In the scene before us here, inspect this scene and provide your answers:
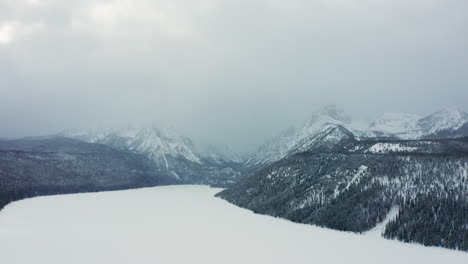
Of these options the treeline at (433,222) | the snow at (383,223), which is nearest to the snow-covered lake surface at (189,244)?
the snow at (383,223)

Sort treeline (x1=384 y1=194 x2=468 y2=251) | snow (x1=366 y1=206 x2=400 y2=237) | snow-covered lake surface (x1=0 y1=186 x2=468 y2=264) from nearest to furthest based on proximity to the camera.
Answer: snow-covered lake surface (x1=0 y1=186 x2=468 y2=264)
treeline (x1=384 y1=194 x2=468 y2=251)
snow (x1=366 y1=206 x2=400 y2=237)

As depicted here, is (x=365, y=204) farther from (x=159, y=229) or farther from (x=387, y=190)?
(x=159, y=229)

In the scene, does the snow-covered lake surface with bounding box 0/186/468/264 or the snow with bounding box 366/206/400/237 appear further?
the snow with bounding box 366/206/400/237

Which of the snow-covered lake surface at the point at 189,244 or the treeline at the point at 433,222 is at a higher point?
the treeline at the point at 433,222

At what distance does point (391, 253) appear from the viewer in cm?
12625

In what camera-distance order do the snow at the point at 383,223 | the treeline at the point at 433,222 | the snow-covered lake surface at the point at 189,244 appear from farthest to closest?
the snow at the point at 383,223 < the treeline at the point at 433,222 < the snow-covered lake surface at the point at 189,244

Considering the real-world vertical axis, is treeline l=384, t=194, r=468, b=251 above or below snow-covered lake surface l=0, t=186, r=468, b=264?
above

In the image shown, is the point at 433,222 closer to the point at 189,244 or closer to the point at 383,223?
the point at 383,223

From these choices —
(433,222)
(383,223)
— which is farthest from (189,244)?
(433,222)

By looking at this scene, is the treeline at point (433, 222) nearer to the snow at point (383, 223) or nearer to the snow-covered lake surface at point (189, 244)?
the snow at point (383, 223)

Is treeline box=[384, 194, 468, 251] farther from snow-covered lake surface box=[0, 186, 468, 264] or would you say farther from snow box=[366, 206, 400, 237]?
snow-covered lake surface box=[0, 186, 468, 264]

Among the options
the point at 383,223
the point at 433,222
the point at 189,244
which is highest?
the point at 433,222

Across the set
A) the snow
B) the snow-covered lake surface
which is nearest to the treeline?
the snow

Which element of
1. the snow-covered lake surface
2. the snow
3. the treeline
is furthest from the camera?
the snow
